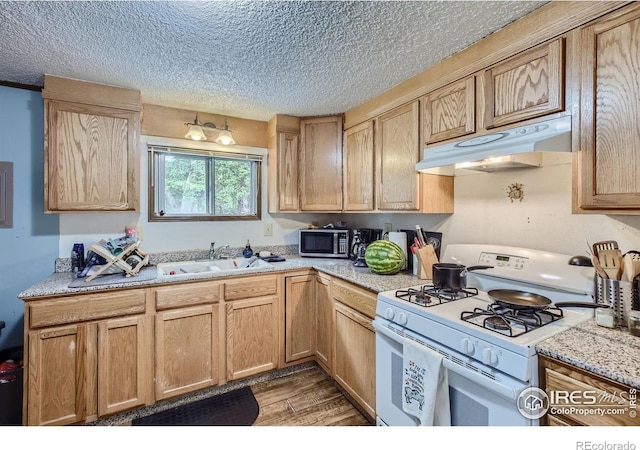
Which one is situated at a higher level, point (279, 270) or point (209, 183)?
point (209, 183)

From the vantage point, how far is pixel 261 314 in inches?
90.5

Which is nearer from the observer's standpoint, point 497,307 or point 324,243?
point 497,307

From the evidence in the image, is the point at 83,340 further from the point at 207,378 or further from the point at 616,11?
the point at 616,11

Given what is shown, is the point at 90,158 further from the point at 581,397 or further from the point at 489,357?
the point at 581,397

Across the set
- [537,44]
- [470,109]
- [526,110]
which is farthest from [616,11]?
[470,109]

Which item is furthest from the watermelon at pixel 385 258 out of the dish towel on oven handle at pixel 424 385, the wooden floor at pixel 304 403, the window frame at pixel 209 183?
the window frame at pixel 209 183

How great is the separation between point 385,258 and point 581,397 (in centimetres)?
124

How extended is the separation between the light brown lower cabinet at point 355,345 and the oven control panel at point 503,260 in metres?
0.69

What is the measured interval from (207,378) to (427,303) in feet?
5.41

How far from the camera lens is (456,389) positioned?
1212 mm

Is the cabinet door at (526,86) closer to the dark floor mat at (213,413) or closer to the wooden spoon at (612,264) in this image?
the wooden spoon at (612,264)

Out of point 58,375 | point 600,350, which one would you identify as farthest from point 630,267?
point 58,375

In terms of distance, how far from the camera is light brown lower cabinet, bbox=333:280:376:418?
1.81 meters

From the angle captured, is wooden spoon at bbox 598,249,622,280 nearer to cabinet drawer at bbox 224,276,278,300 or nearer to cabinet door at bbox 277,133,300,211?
cabinet drawer at bbox 224,276,278,300
